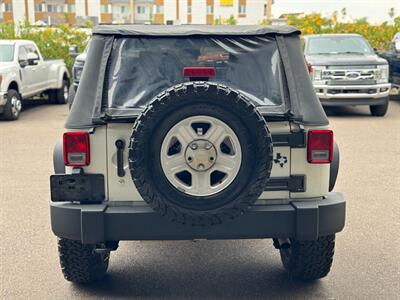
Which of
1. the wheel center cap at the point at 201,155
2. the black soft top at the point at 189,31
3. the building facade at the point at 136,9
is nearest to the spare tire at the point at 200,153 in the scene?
the wheel center cap at the point at 201,155

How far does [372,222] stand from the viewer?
607cm

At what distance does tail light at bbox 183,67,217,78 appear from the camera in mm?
3947

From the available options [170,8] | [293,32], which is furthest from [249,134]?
[170,8]

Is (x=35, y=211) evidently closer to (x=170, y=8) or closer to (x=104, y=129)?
(x=104, y=129)

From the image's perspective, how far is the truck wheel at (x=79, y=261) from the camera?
429 centimetres

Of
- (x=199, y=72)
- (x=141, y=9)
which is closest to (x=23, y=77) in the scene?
(x=199, y=72)

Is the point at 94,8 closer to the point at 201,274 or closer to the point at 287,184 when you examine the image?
the point at 201,274

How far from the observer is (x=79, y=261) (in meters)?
4.34

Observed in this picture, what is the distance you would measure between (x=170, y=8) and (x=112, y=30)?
77569mm

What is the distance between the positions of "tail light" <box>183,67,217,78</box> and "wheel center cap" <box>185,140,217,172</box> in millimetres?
495

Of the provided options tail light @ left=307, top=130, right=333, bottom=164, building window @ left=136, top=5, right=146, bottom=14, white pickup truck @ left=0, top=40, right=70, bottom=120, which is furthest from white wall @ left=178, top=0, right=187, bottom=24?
tail light @ left=307, top=130, right=333, bottom=164

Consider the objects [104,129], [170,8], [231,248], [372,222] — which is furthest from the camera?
[170,8]

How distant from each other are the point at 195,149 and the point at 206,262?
158 cm

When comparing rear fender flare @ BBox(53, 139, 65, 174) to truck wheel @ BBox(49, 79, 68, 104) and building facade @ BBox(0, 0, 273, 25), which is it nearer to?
truck wheel @ BBox(49, 79, 68, 104)
